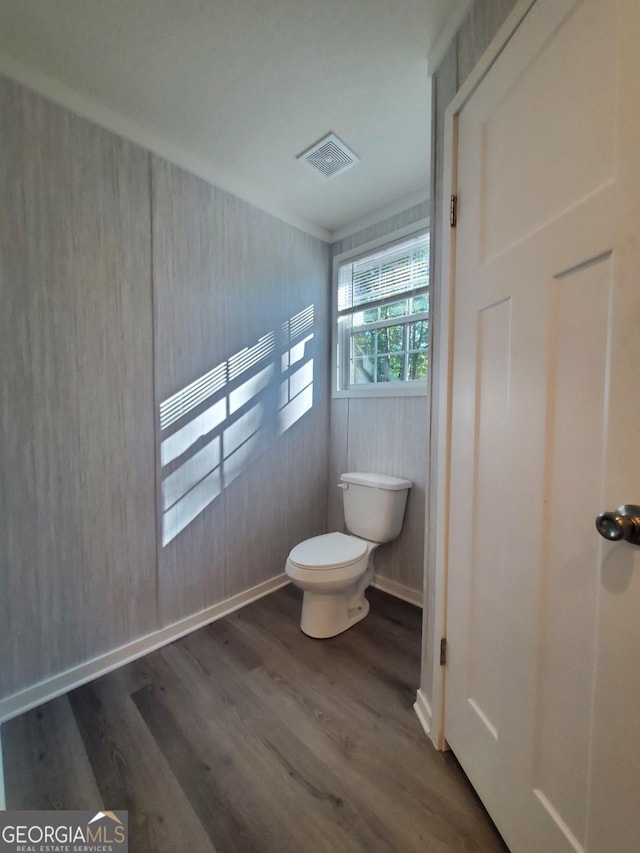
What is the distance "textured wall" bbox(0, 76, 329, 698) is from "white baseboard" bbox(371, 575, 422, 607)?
0.70 meters

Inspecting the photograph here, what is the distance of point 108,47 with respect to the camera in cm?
120

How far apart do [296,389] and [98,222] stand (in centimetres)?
132

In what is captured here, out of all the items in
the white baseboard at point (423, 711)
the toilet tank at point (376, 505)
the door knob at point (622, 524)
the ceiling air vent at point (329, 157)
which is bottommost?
the white baseboard at point (423, 711)

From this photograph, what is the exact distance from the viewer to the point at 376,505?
201 centimetres

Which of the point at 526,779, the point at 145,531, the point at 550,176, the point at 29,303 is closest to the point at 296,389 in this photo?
the point at 145,531

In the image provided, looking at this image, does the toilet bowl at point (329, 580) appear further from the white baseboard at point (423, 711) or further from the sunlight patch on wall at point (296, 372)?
the sunlight patch on wall at point (296, 372)

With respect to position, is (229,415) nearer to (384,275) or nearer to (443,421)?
(443,421)

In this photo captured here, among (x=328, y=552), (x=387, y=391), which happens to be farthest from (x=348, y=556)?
(x=387, y=391)

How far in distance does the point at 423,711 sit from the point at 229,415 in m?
1.58

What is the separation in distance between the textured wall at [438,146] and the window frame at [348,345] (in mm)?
748

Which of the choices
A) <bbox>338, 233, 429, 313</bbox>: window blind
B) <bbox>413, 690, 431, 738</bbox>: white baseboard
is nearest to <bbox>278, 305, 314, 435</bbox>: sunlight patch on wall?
<bbox>338, 233, 429, 313</bbox>: window blind

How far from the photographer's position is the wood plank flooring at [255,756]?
920 mm

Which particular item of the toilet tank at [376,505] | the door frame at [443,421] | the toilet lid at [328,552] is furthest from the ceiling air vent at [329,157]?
the toilet lid at [328,552]

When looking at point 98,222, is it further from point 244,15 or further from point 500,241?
point 500,241
